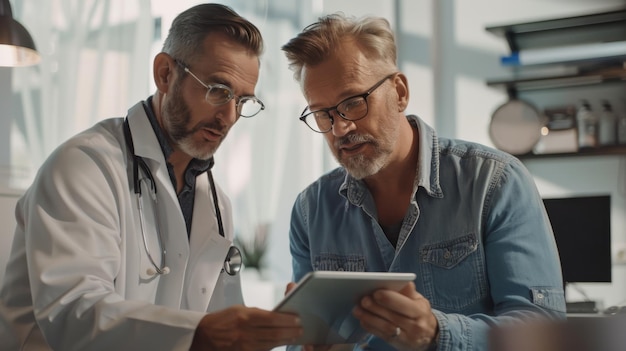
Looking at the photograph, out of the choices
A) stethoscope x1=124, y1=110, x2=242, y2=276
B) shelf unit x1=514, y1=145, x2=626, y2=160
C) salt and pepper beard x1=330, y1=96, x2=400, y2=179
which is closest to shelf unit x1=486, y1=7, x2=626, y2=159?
shelf unit x1=514, y1=145, x2=626, y2=160

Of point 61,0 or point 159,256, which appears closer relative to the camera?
point 159,256

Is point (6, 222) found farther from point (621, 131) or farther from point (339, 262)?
point (621, 131)

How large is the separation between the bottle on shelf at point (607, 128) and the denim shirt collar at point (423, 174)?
2.11 meters

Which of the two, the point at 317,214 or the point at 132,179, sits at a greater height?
the point at 132,179

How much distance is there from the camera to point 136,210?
172 cm

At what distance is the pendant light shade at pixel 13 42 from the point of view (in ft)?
7.56

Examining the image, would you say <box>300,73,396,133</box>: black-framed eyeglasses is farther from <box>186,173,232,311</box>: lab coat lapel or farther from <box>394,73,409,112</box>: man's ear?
<box>186,173,232,311</box>: lab coat lapel

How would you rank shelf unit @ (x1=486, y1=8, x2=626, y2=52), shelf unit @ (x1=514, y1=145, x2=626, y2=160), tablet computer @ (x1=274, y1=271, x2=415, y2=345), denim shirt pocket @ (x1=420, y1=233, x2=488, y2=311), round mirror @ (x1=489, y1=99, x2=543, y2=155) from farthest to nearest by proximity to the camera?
round mirror @ (x1=489, y1=99, x2=543, y2=155) < shelf unit @ (x1=486, y1=8, x2=626, y2=52) < shelf unit @ (x1=514, y1=145, x2=626, y2=160) < denim shirt pocket @ (x1=420, y1=233, x2=488, y2=311) < tablet computer @ (x1=274, y1=271, x2=415, y2=345)

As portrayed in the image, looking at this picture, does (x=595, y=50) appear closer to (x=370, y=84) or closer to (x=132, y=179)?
(x=370, y=84)

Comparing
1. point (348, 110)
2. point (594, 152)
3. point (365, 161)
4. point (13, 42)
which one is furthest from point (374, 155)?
point (594, 152)

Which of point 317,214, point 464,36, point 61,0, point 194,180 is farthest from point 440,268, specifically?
point 464,36

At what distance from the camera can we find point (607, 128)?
369 cm

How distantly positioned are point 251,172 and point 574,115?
1.70 metres

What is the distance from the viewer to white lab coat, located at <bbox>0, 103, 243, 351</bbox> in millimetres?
1404
